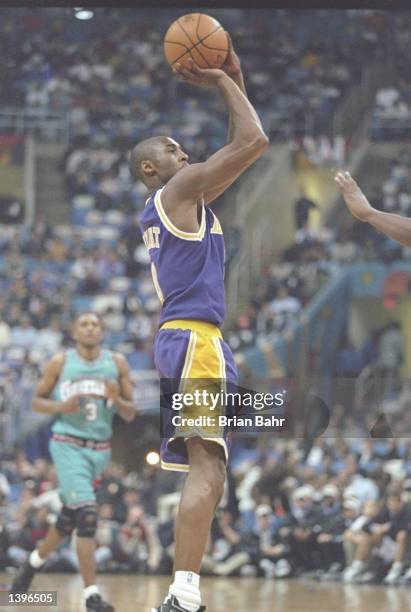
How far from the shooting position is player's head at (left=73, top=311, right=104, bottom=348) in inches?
315

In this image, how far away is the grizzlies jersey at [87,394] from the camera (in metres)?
7.87

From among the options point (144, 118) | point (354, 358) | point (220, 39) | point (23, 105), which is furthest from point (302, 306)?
point (220, 39)

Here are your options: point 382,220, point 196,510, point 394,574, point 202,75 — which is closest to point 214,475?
point 196,510

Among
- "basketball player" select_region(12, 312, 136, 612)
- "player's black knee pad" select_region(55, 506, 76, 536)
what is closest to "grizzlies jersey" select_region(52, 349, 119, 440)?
"basketball player" select_region(12, 312, 136, 612)

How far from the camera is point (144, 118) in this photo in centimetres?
1667

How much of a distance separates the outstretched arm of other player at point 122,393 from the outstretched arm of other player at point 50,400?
234mm

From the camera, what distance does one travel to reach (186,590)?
4.73 metres

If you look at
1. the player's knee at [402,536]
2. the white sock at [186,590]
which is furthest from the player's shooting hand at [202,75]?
the player's knee at [402,536]

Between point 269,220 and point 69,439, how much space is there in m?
7.77

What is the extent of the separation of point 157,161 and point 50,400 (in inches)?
112

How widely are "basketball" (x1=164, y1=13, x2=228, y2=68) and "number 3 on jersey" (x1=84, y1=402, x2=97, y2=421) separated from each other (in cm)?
298

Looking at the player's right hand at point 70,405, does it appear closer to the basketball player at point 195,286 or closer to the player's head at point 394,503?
the basketball player at point 195,286

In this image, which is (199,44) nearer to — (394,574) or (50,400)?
(50,400)

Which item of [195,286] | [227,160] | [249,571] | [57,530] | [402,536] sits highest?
[227,160]
